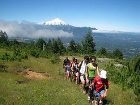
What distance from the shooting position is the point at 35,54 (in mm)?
49344

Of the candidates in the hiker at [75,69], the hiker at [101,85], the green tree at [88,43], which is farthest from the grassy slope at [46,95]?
the green tree at [88,43]

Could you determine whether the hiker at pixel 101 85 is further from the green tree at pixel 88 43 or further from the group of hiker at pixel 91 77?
the green tree at pixel 88 43

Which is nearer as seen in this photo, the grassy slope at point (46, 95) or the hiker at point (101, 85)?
the hiker at point (101, 85)

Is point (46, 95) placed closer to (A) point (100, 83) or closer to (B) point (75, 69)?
(A) point (100, 83)

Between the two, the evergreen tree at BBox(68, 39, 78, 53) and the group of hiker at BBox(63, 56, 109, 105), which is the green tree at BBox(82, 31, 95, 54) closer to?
the evergreen tree at BBox(68, 39, 78, 53)

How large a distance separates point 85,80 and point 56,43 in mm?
104095

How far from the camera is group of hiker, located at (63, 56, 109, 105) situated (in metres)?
15.3

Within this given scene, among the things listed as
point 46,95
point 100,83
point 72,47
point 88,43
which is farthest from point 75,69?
point 72,47

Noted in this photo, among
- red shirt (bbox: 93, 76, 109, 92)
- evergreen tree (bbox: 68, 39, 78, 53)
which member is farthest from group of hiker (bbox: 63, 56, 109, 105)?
evergreen tree (bbox: 68, 39, 78, 53)

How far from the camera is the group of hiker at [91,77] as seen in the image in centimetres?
1527

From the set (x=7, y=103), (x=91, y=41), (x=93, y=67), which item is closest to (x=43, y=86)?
(x=93, y=67)

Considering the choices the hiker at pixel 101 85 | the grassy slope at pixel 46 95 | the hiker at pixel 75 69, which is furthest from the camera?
the hiker at pixel 75 69

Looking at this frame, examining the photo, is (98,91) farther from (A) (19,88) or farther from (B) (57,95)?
(A) (19,88)

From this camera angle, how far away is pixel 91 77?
18891 millimetres
